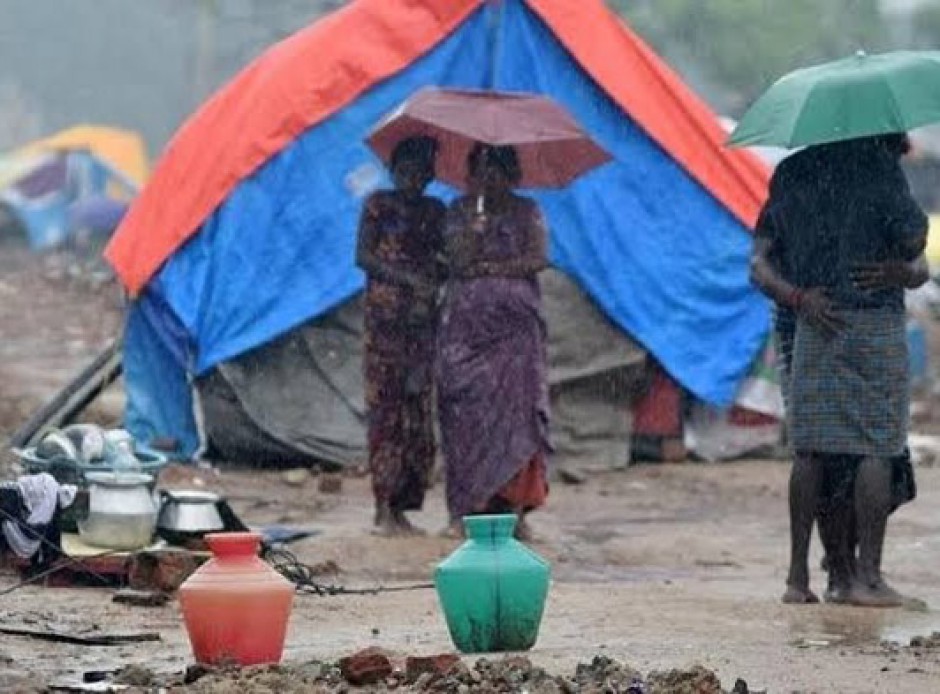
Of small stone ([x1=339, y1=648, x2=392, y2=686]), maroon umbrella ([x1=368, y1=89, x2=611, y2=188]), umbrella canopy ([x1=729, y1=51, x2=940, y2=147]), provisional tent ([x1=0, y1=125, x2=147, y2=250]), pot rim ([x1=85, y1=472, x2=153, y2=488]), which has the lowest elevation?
small stone ([x1=339, y1=648, x2=392, y2=686])

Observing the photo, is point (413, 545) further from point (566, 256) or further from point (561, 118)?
point (566, 256)

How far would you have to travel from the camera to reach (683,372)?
557 inches

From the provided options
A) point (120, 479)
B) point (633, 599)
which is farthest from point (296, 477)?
point (633, 599)

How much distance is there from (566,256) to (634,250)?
1.35 ft

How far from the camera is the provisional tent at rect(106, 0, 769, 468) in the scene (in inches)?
535

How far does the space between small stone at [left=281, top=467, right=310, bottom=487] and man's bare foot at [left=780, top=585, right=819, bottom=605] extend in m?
5.24

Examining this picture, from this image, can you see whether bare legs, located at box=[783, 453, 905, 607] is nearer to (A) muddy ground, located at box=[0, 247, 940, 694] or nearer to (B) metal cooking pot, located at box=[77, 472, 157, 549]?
(A) muddy ground, located at box=[0, 247, 940, 694]

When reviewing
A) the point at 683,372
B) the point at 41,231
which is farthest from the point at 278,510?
the point at 41,231

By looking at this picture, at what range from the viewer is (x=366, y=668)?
19.7 feet

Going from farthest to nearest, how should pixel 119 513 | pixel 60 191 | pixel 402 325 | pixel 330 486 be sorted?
pixel 60 191
pixel 330 486
pixel 402 325
pixel 119 513

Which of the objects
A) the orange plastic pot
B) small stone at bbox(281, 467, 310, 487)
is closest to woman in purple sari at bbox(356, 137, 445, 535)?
small stone at bbox(281, 467, 310, 487)

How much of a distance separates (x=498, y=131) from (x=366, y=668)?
15.1 ft

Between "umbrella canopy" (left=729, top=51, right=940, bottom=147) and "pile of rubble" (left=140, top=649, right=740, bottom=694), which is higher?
"umbrella canopy" (left=729, top=51, right=940, bottom=147)

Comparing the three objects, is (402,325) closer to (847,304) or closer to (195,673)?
(847,304)
